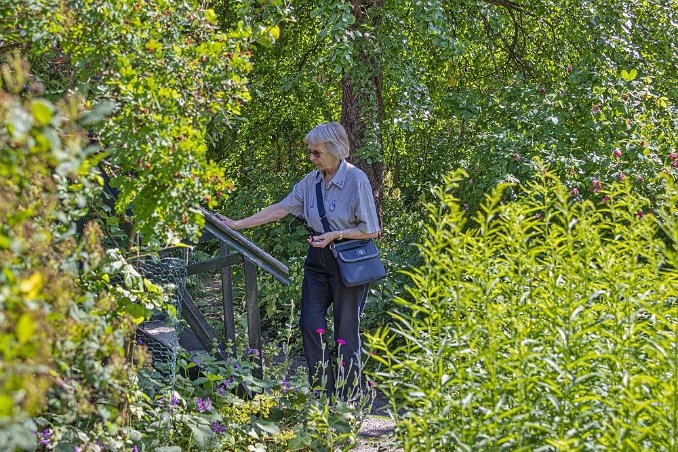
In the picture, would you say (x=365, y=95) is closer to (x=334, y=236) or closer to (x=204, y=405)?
(x=334, y=236)

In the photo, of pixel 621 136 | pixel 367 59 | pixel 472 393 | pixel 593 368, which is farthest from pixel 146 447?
pixel 621 136

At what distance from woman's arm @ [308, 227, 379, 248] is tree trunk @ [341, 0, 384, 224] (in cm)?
246

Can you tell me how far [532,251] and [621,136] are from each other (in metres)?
4.37

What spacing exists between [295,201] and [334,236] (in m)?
0.45

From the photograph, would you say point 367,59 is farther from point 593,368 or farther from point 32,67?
point 593,368

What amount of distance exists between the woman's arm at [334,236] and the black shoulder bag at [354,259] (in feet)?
0.13

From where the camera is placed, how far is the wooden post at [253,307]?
4754mm

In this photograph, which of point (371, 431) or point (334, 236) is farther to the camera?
point (371, 431)

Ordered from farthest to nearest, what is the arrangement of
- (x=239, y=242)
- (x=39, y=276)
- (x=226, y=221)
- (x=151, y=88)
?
(x=226, y=221)
(x=239, y=242)
(x=151, y=88)
(x=39, y=276)

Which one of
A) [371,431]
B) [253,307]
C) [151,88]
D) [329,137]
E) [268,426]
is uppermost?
[151,88]

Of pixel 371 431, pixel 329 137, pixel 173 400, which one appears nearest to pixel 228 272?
pixel 329 137

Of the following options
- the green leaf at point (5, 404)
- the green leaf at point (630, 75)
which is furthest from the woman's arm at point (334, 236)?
the green leaf at point (5, 404)

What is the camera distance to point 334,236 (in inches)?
189

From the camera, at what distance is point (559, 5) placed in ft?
26.5
